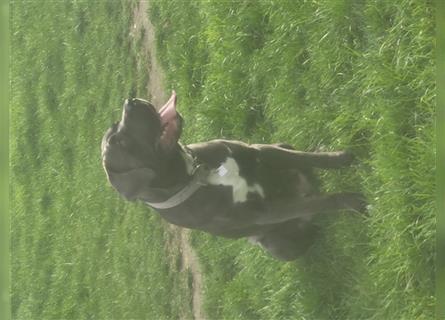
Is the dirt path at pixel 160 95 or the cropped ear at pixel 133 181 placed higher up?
the cropped ear at pixel 133 181

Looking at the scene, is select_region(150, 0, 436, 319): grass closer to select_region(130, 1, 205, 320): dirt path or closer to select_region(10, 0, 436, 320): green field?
select_region(10, 0, 436, 320): green field

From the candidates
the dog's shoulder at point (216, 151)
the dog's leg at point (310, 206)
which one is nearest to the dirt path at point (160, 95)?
the dog's leg at point (310, 206)

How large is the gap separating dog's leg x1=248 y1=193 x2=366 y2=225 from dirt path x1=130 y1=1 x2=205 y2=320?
2042 mm

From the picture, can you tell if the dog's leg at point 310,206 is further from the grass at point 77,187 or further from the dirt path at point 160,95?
the grass at point 77,187

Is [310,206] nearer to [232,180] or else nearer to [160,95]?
[232,180]

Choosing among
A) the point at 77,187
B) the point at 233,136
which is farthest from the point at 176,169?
the point at 77,187

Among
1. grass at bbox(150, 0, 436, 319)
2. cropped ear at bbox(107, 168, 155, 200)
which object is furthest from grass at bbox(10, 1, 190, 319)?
cropped ear at bbox(107, 168, 155, 200)

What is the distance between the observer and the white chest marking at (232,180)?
3460 mm

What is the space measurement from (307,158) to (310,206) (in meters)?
0.31

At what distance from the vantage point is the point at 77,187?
7359 millimetres

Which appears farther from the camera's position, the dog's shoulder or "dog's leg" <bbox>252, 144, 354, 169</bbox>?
"dog's leg" <bbox>252, 144, 354, 169</bbox>

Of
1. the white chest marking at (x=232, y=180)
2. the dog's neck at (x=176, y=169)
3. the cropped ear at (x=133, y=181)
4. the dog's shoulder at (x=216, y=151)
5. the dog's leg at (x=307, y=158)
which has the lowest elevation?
the dog's leg at (x=307, y=158)

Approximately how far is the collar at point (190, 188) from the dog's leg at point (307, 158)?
51 cm

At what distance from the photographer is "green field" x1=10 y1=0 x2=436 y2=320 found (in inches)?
131
